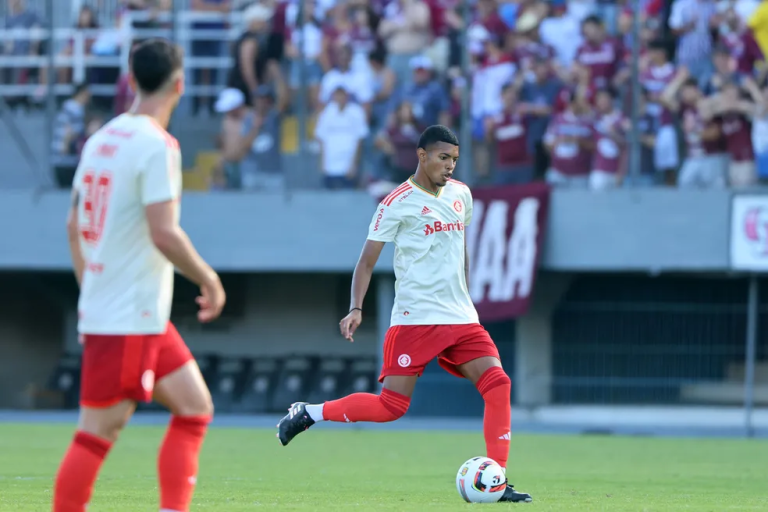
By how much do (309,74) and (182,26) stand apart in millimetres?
2689

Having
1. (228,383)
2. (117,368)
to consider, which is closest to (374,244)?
(117,368)

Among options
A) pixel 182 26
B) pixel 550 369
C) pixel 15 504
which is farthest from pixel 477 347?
pixel 182 26

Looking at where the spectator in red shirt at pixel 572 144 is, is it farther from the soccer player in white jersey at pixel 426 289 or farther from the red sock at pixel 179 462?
the red sock at pixel 179 462

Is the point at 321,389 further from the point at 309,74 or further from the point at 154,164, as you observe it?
the point at 154,164

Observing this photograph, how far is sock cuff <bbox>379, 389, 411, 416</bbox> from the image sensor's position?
7.82 meters

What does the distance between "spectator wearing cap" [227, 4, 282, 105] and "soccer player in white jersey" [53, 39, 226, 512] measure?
44.1ft

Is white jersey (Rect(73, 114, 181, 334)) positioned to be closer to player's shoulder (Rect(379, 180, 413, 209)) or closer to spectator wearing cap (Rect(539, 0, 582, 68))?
player's shoulder (Rect(379, 180, 413, 209))

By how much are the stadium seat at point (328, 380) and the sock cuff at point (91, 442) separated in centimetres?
1463

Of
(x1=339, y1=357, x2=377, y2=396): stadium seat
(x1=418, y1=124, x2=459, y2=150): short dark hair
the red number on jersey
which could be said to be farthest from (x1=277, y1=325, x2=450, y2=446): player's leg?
(x1=339, y1=357, x2=377, y2=396): stadium seat

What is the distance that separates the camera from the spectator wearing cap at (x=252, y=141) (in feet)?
60.3

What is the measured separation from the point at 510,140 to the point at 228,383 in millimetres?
6138

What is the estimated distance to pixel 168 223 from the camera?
4.96 meters

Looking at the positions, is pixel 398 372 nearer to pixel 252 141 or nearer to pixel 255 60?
pixel 252 141

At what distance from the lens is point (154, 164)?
16.4ft
